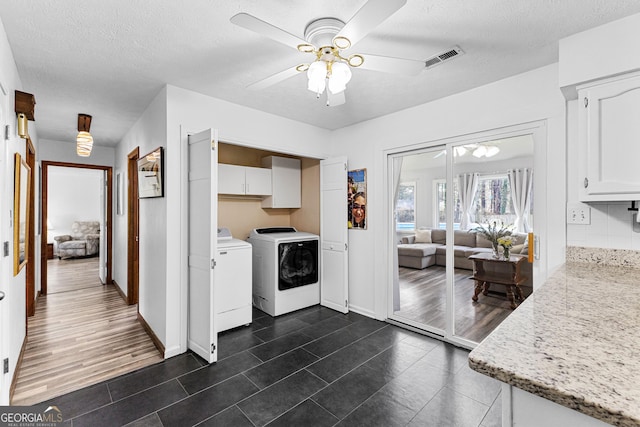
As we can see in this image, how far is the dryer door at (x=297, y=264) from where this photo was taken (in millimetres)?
3717

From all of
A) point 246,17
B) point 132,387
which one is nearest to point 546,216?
point 246,17

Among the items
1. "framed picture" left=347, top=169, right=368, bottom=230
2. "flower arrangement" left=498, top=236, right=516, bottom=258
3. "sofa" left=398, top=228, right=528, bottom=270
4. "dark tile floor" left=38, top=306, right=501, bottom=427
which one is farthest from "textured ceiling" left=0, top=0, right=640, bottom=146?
"sofa" left=398, top=228, right=528, bottom=270

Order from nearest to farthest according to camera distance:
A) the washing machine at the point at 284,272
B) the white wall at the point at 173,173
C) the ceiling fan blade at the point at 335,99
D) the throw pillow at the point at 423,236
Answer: the ceiling fan blade at the point at 335,99 < the white wall at the point at 173,173 < the washing machine at the point at 284,272 < the throw pillow at the point at 423,236

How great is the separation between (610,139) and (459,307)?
97.6 inches

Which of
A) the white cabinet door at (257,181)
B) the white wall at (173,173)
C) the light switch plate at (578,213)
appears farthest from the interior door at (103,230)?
the light switch plate at (578,213)

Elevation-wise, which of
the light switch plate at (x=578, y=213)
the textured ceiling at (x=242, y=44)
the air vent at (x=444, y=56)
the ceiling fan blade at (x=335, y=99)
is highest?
the textured ceiling at (x=242, y=44)

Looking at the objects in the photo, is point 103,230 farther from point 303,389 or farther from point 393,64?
point 393,64

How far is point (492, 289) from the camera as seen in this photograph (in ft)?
12.6

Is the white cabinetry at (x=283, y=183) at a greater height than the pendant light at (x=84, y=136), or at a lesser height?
lesser

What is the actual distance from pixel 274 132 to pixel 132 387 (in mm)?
2741

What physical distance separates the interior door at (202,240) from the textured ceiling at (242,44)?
615 millimetres

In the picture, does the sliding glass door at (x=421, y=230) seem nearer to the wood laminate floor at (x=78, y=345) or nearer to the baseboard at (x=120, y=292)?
the wood laminate floor at (x=78, y=345)

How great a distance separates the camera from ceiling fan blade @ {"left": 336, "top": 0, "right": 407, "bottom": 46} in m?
1.21

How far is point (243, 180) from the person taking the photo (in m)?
4.05
